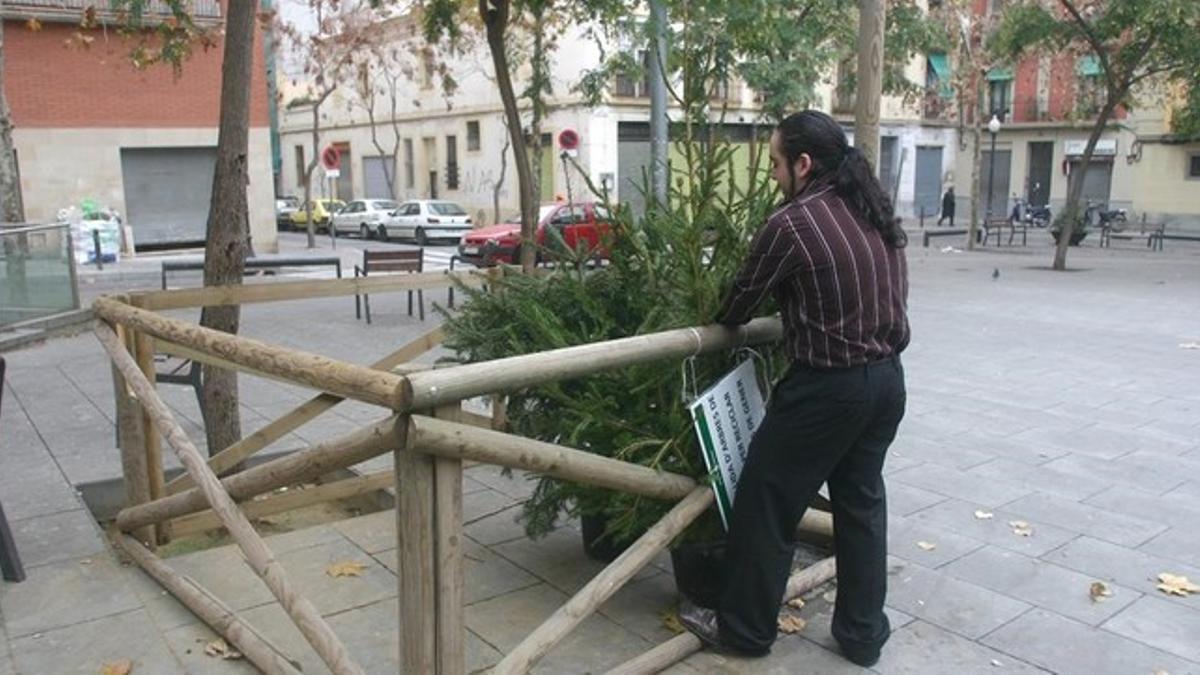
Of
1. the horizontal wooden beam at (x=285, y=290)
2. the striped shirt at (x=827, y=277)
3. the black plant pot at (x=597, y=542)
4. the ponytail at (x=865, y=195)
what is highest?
the ponytail at (x=865, y=195)

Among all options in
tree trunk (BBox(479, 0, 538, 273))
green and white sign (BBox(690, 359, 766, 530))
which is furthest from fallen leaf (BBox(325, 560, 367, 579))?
tree trunk (BBox(479, 0, 538, 273))

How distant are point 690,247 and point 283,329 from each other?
9272 mm

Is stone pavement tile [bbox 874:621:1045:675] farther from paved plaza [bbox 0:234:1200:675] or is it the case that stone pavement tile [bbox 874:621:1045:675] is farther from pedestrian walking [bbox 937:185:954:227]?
pedestrian walking [bbox 937:185:954:227]

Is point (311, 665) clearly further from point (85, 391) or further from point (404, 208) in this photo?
point (404, 208)

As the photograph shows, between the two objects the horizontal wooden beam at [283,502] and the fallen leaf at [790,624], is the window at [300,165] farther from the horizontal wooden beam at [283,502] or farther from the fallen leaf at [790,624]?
the fallen leaf at [790,624]

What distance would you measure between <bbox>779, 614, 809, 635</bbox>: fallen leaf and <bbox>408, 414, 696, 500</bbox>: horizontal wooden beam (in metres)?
0.74

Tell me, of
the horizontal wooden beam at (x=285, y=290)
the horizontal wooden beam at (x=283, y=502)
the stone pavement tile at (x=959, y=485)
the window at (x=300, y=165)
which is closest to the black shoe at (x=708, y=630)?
the horizontal wooden beam at (x=285, y=290)

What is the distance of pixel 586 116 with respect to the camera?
34344 millimetres

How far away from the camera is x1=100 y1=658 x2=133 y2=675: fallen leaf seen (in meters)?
3.40

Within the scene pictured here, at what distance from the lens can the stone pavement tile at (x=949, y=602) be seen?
12.7 ft

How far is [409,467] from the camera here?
249cm

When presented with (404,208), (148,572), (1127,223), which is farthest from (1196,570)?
(1127,223)

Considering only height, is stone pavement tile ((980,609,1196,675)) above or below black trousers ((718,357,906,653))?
below

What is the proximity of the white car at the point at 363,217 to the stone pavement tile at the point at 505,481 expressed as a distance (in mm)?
28884
